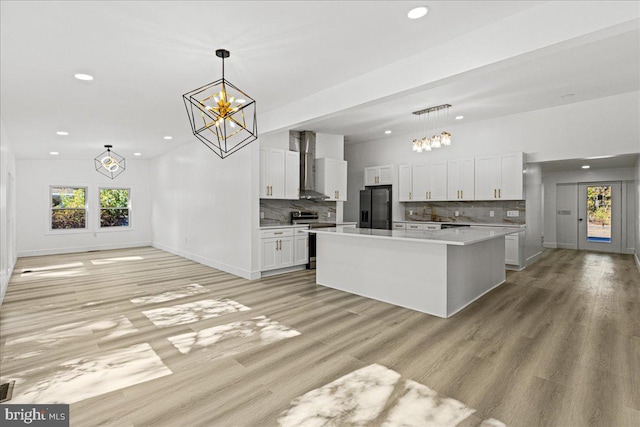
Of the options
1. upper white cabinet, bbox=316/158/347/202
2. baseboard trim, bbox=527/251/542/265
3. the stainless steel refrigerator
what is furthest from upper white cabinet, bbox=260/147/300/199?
baseboard trim, bbox=527/251/542/265

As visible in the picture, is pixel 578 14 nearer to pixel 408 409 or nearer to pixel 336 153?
pixel 408 409

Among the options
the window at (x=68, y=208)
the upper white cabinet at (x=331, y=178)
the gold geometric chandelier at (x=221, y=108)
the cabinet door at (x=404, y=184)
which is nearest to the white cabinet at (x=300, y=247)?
the upper white cabinet at (x=331, y=178)

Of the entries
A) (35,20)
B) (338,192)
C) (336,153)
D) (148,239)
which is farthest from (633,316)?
(148,239)

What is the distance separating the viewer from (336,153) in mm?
7453

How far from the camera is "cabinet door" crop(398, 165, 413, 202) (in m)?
7.71

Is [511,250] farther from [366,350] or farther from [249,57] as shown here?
[249,57]

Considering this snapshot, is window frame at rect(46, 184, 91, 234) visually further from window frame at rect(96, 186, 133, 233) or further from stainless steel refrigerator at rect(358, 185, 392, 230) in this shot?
stainless steel refrigerator at rect(358, 185, 392, 230)

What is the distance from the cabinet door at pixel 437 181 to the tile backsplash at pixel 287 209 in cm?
219

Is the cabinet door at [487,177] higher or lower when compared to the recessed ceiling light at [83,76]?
lower

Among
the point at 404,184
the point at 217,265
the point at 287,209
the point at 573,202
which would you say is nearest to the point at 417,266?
the point at 287,209

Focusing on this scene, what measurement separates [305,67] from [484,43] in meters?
1.73

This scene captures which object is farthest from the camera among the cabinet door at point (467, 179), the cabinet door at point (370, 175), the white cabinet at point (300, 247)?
the cabinet door at point (370, 175)

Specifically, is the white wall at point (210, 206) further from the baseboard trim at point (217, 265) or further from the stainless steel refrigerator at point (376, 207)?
the stainless steel refrigerator at point (376, 207)

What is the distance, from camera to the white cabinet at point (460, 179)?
22.1 ft
